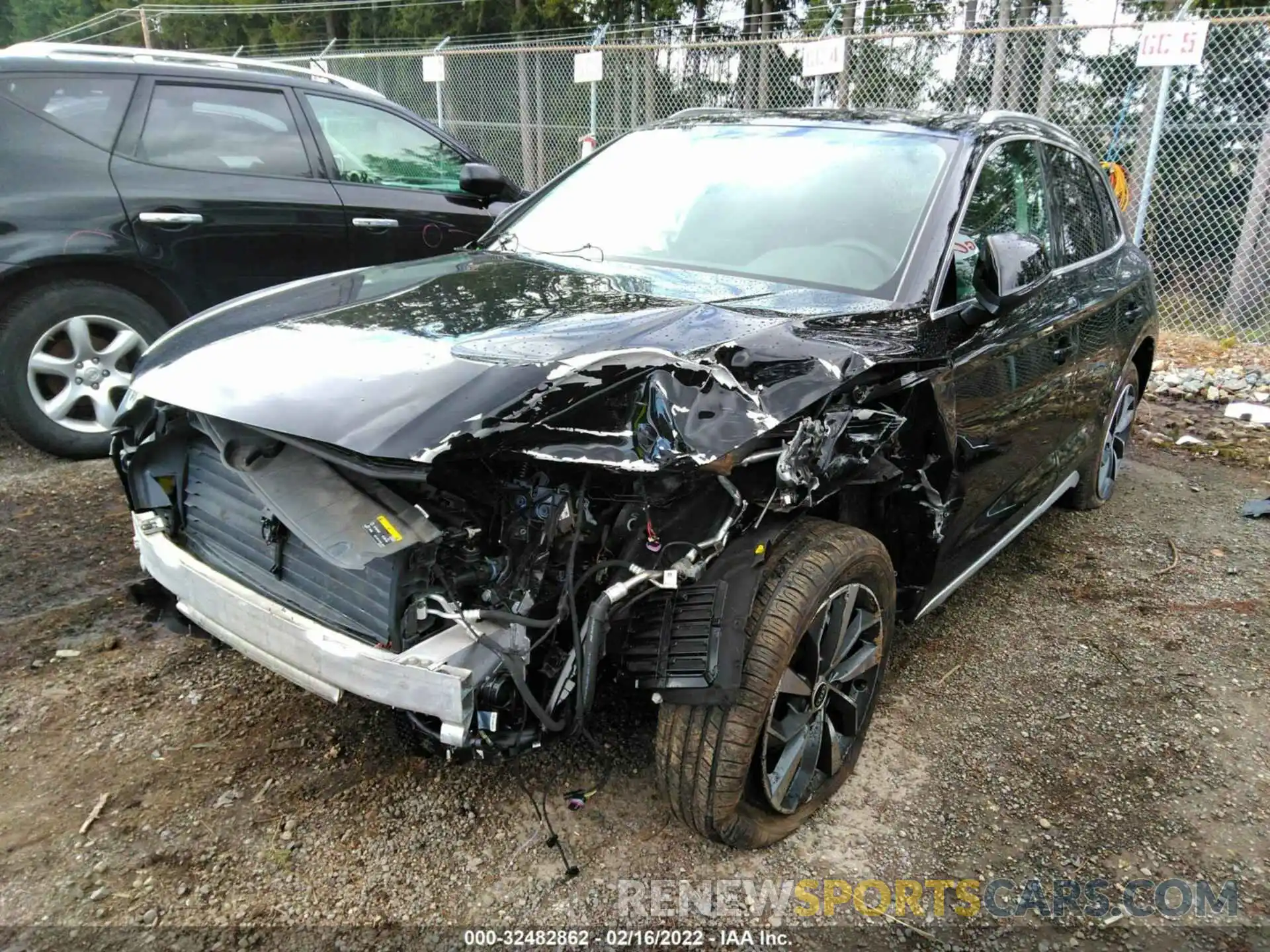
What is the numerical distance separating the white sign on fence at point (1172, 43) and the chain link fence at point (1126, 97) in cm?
14

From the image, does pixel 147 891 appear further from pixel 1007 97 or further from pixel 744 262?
pixel 1007 97

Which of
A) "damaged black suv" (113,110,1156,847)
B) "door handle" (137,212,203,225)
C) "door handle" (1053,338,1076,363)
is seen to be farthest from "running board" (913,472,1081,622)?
"door handle" (137,212,203,225)

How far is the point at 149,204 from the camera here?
4516mm

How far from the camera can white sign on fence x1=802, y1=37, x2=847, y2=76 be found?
8102mm

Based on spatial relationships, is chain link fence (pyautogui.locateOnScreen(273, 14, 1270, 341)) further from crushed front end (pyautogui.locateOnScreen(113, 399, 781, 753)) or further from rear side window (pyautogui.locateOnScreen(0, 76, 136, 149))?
crushed front end (pyautogui.locateOnScreen(113, 399, 781, 753))

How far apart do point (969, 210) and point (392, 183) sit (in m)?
3.70

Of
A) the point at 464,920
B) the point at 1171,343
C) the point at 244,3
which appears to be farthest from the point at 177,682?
the point at 244,3

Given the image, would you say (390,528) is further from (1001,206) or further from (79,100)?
(79,100)

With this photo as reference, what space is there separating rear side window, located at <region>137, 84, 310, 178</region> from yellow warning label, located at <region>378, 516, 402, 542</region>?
12.1ft

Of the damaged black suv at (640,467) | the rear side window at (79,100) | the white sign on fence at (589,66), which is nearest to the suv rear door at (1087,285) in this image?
the damaged black suv at (640,467)

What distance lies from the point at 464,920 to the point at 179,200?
4.04 meters

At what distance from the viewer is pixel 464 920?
2082 mm

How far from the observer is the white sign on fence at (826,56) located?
8.10 metres

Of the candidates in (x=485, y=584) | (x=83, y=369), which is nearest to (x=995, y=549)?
(x=485, y=584)
